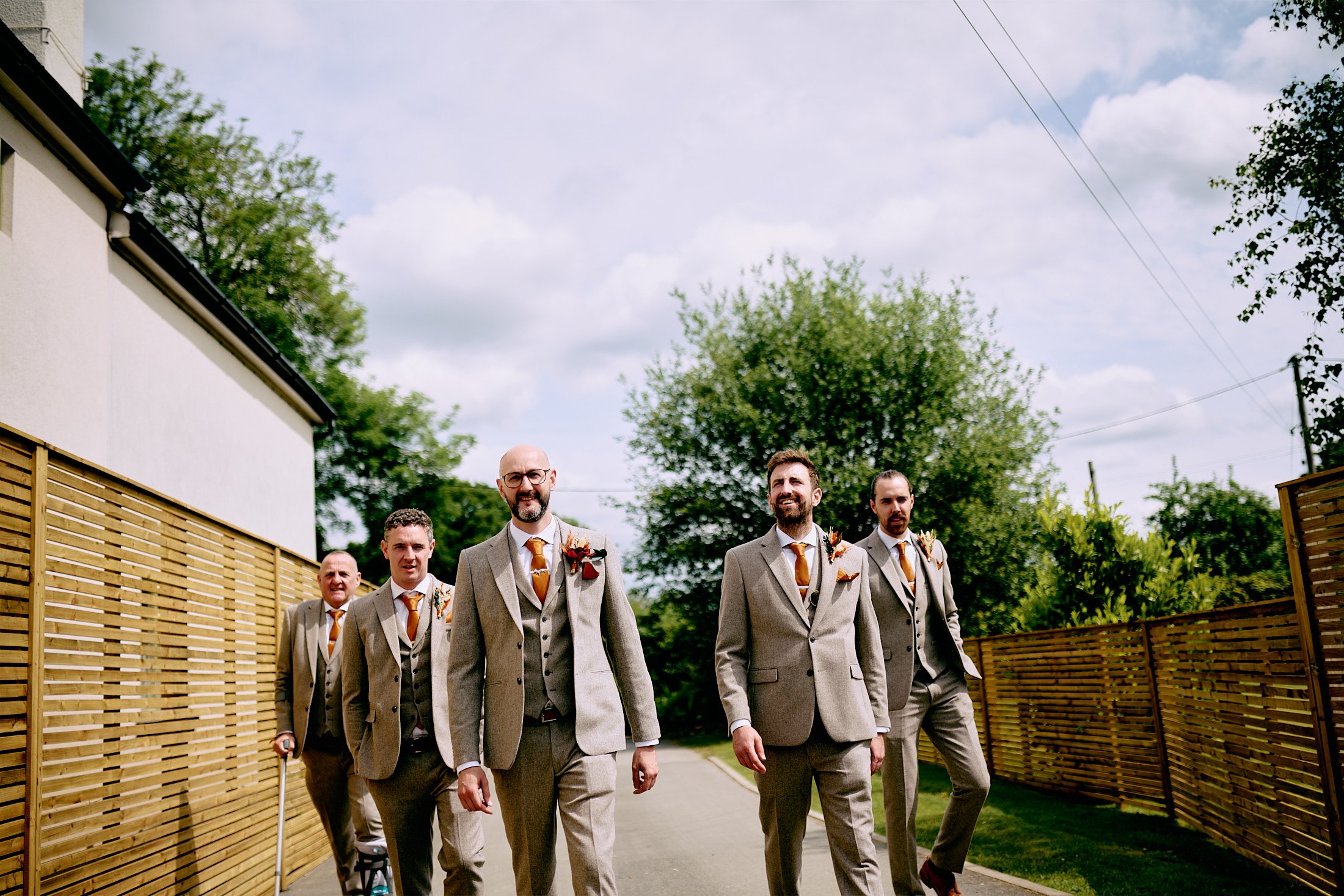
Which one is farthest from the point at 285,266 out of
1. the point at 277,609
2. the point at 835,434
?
the point at 277,609

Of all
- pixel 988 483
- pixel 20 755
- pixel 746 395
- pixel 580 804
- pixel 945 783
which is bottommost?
pixel 945 783

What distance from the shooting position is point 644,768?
16.2 feet

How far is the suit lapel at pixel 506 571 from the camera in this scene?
5.09 meters

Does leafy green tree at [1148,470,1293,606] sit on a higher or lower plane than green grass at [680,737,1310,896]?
higher

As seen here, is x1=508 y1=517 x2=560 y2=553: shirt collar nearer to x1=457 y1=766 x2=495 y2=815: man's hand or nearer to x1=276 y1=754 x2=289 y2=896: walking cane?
x1=457 y1=766 x2=495 y2=815: man's hand

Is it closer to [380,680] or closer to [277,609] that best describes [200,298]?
[277,609]

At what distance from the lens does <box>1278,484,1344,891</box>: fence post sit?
19.9ft

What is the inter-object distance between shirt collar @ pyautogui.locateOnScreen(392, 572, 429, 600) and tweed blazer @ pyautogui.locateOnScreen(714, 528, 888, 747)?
2080 millimetres

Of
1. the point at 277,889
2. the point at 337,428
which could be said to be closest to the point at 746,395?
the point at 337,428

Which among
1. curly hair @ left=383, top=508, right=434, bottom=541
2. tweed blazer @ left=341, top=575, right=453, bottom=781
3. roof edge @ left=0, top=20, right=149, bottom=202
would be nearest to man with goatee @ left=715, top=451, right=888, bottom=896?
tweed blazer @ left=341, top=575, right=453, bottom=781

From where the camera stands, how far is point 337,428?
134ft

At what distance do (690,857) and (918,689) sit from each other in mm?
3845

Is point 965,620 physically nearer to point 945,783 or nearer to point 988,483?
point 988,483

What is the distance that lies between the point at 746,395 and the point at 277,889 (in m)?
21.6
